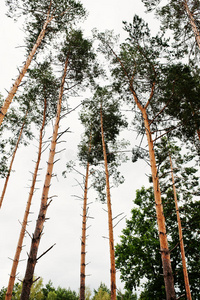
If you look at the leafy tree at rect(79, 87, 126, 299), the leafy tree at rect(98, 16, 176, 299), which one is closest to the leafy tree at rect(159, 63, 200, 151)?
the leafy tree at rect(98, 16, 176, 299)

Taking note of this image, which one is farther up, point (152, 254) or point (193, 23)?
point (193, 23)

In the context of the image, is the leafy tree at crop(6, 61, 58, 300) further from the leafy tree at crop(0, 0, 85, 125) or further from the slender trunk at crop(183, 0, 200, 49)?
the slender trunk at crop(183, 0, 200, 49)

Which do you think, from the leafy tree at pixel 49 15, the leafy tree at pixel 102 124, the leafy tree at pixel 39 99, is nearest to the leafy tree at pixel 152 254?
the leafy tree at pixel 102 124

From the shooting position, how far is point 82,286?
755 cm

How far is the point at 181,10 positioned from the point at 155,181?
8.36 m

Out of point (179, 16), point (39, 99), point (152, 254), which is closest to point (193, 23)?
point (179, 16)

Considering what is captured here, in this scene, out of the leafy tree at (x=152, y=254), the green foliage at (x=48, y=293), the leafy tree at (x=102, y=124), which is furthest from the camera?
the green foliage at (x=48, y=293)

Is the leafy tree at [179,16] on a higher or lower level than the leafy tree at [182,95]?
higher

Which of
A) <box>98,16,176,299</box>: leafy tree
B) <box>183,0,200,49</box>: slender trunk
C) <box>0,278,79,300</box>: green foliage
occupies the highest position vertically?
<box>183,0,200,49</box>: slender trunk

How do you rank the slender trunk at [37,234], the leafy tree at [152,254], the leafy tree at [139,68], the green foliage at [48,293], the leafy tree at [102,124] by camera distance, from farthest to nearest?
the green foliage at [48,293]
the leafy tree at [152,254]
the leafy tree at [102,124]
the leafy tree at [139,68]
the slender trunk at [37,234]

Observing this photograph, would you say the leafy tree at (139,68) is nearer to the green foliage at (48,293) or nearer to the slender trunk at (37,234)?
the slender trunk at (37,234)

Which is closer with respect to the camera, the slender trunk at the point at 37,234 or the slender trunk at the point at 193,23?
the slender trunk at the point at 37,234

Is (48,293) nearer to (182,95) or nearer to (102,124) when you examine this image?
(102,124)

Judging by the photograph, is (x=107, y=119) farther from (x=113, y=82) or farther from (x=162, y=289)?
(x=162, y=289)
